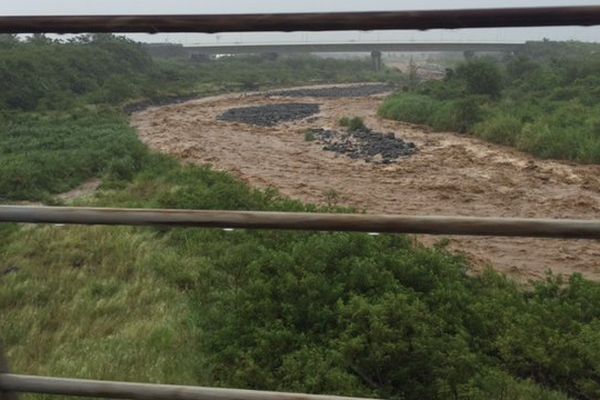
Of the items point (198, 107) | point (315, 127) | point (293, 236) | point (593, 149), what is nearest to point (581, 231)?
point (293, 236)

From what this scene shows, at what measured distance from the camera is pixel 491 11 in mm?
1128

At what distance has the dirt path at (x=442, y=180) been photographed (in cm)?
706

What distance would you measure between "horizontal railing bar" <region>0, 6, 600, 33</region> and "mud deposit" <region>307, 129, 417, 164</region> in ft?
36.4

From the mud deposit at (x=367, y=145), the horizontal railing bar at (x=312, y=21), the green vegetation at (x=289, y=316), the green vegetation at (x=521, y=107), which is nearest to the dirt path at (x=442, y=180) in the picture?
the mud deposit at (x=367, y=145)

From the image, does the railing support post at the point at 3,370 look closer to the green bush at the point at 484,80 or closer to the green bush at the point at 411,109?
the green bush at the point at 411,109

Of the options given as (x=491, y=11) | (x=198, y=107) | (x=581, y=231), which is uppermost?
(x=491, y=11)

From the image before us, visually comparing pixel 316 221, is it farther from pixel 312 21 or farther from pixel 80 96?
pixel 80 96

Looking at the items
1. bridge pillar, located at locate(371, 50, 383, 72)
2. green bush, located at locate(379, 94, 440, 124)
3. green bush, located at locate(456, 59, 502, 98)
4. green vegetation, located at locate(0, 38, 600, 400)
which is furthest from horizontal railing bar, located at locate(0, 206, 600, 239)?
bridge pillar, located at locate(371, 50, 383, 72)

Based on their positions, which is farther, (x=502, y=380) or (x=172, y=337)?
(x=172, y=337)

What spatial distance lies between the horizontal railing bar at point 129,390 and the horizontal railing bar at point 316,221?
349 mm

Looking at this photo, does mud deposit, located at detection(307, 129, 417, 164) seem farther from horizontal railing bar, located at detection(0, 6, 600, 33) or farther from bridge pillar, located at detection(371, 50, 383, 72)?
bridge pillar, located at detection(371, 50, 383, 72)

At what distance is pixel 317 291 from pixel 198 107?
20.6 m

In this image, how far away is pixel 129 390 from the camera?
140 centimetres

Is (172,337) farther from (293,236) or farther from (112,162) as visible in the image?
(112,162)
